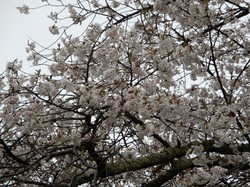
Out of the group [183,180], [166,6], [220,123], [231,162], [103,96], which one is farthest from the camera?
[183,180]

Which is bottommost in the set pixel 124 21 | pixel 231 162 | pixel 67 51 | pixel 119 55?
pixel 231 162

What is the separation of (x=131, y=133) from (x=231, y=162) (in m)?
1.43

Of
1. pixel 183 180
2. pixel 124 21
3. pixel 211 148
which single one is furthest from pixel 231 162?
pixel 124 21

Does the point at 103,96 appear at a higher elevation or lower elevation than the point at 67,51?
lower

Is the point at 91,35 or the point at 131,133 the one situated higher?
the point at 91,35

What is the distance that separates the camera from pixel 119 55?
171 inches

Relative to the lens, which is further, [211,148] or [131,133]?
[211,148]

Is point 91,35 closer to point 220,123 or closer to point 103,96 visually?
point 103,96

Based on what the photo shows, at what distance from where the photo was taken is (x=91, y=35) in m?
4.48

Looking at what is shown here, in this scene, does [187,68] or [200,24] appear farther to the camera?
[187,68]

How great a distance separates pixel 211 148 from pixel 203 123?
0.87m

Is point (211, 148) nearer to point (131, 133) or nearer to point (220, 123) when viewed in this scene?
point (220, 123)

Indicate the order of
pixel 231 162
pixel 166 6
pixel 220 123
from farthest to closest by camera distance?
pixel 231 162 → pixel 166 6 → pixel 220 123

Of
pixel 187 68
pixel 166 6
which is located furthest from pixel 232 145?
pixel 166 6
